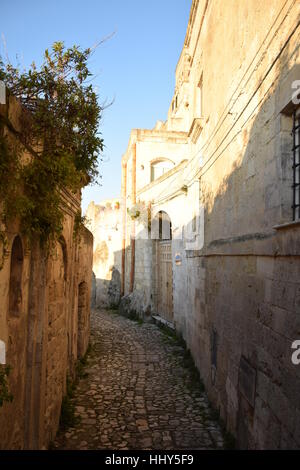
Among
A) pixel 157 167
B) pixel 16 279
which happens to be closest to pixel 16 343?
pixel 16 279

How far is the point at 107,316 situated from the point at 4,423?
12.8 meters

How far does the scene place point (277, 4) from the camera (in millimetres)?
3600

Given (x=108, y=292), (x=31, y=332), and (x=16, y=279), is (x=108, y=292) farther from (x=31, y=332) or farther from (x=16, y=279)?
(x=16, y=279)

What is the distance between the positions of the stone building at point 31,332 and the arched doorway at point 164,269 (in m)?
7.42

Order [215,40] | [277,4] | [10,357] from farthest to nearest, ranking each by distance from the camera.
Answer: [215,40], [277,4], [10,357]

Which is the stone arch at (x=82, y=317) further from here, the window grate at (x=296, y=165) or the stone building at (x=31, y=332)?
the window grate at (x=296, y=165)

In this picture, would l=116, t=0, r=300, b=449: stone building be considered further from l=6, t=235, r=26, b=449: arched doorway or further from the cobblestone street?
l=6, t=235, r=26, b=449: arched doorway

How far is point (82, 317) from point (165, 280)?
530 centimetres

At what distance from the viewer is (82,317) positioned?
8.59 meters

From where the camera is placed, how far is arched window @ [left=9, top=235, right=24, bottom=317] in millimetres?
3521

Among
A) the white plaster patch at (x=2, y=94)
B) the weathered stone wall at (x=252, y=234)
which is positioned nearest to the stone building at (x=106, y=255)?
the weathered stone wall at (x=252, y=234)

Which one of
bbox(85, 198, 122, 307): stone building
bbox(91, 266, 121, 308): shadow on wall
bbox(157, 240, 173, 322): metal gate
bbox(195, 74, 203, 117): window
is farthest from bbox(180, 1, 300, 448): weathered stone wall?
bbox(85, 198, 122, 307): stone building

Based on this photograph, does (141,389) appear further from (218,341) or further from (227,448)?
(227,448)
